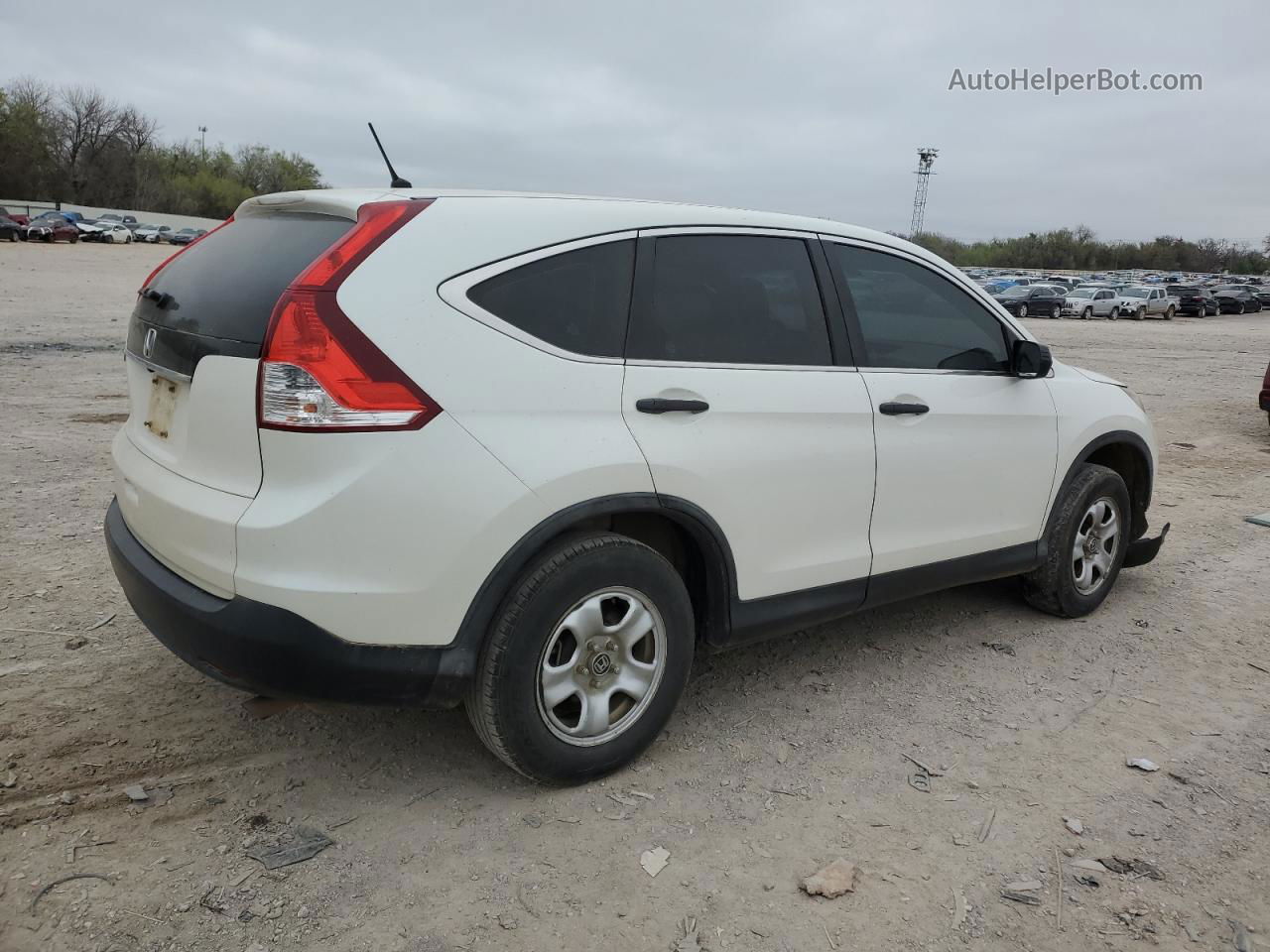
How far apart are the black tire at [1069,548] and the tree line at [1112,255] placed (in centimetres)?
11834

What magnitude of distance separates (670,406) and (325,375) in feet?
3.34

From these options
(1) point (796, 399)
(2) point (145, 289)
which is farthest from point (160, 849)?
(1) point (796, 399)

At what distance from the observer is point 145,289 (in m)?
3.21

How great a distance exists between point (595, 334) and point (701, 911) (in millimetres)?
1620

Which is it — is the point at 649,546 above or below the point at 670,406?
below

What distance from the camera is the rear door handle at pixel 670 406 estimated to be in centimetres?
290

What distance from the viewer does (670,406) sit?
2945 millimetres

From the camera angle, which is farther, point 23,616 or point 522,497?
point 23,616

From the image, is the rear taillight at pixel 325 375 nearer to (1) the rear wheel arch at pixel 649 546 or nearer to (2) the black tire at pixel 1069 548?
(1) the rear wheel arch at pixel 649 546

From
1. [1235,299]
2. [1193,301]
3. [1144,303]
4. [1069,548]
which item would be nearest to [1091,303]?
[1144,303]

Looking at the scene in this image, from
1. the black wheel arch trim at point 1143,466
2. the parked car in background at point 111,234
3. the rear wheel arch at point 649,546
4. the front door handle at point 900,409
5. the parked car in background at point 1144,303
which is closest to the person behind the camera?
the rear wheel arch at point 649,546

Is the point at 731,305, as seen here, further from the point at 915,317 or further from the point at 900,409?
the point at 915,317

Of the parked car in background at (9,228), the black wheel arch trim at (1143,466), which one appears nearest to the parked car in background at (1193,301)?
the black wheel arch trim at (1143,466)

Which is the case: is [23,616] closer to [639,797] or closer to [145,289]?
[145,289]
